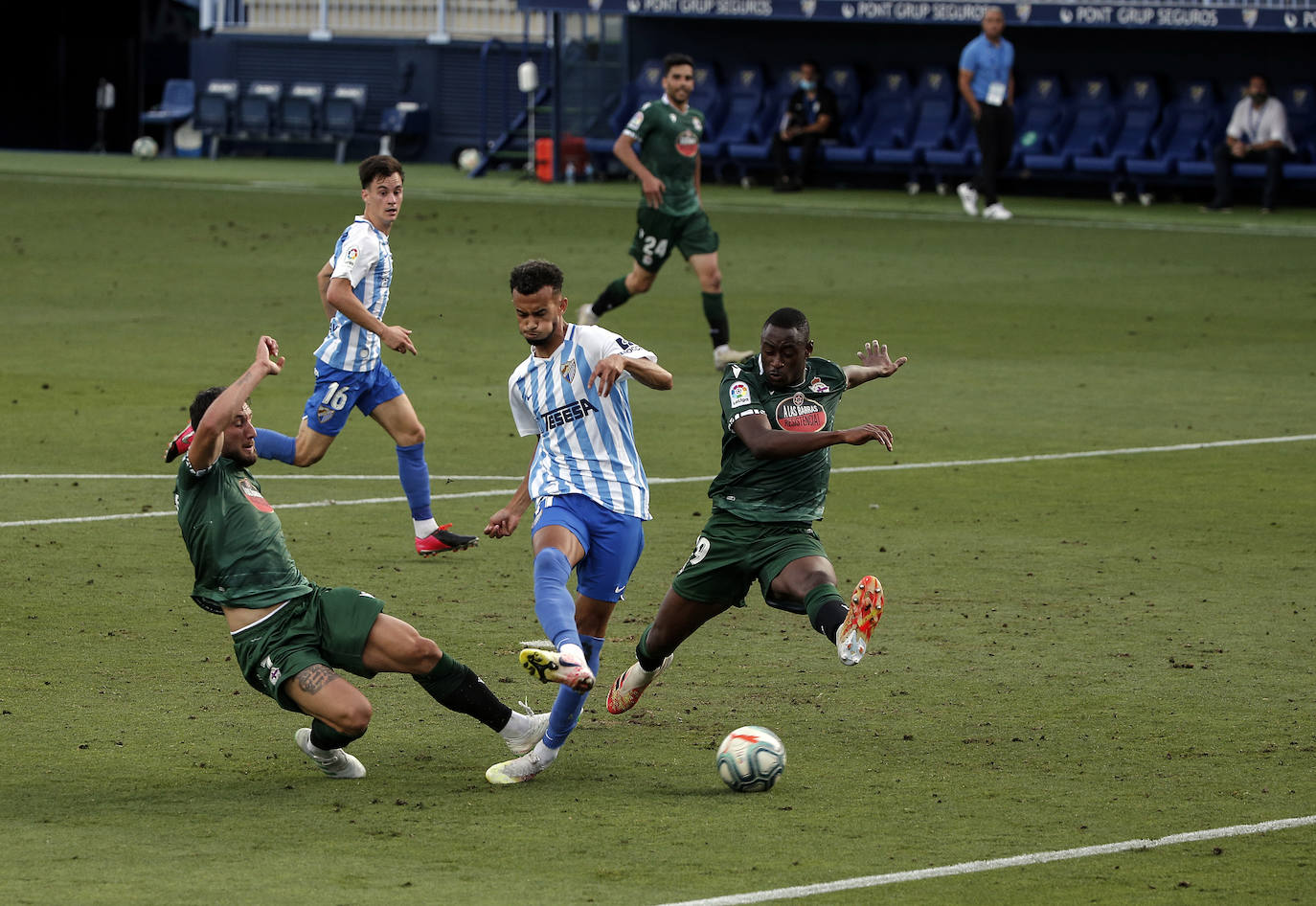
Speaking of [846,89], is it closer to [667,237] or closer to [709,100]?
[709,100]

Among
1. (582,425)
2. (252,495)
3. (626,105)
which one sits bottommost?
(252,495)

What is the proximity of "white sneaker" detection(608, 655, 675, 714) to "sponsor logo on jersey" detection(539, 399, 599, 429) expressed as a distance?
0.97m

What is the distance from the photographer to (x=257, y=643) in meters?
6.90

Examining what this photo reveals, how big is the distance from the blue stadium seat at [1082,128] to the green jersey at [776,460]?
25770 millimetres

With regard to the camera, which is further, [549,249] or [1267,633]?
[549,249]

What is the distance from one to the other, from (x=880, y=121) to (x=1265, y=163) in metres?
7.36

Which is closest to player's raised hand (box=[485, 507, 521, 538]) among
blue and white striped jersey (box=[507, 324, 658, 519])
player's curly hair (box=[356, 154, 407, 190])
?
blue and white striped jersey (box=[507, 324, 658, 519])

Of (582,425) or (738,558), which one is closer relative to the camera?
(738,558)

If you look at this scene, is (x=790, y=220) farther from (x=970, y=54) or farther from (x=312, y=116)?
(x=312, y=116)

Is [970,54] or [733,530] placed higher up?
[970,54]

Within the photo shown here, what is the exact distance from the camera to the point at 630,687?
7.66 m

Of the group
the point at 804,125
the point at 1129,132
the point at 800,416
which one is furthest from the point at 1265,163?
the point at 800,416

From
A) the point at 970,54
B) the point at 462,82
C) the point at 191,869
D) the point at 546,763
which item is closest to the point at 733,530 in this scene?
the point at 546,763

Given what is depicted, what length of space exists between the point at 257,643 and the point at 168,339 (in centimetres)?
1210
